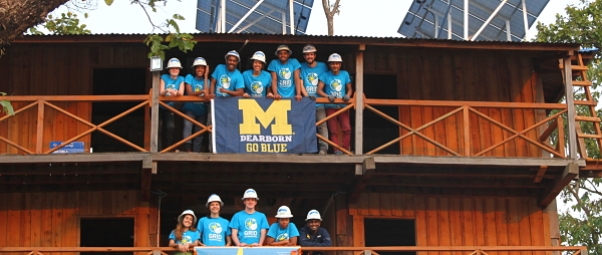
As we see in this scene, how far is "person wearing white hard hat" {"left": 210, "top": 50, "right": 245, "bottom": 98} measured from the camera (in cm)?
2002

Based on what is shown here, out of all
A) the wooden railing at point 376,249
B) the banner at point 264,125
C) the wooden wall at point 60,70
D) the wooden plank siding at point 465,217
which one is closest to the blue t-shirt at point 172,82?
the banner at point 264,125

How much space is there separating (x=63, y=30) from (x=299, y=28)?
5328mm

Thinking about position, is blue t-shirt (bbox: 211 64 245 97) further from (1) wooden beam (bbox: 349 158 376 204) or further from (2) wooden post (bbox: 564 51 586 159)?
(2) wooden post (bbox: 564 51 586 159)

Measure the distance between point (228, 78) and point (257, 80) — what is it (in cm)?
47

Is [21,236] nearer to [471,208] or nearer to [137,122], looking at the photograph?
[137,122]

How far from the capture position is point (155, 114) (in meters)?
19.7

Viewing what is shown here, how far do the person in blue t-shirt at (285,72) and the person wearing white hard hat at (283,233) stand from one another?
7.33ft

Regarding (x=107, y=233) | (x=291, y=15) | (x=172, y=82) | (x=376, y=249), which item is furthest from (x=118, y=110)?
(x=376, y=249)

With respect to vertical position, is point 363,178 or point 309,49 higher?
point 309,49

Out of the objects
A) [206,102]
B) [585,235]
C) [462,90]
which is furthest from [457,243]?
[585,235]

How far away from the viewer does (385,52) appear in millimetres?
21562

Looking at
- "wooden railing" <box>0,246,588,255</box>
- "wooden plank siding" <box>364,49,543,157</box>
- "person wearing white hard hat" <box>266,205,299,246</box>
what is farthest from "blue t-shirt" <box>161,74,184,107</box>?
"wooden plank siding" <box>364,49,543,157</box>

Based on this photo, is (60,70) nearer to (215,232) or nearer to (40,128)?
(40,128)

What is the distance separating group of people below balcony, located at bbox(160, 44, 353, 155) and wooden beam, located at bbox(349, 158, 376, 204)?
1.81ft
